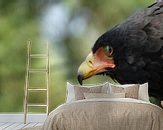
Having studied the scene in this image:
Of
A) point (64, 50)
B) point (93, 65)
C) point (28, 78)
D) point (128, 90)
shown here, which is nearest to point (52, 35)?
point (64, 50)

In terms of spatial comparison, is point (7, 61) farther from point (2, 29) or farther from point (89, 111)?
point (89, 111)

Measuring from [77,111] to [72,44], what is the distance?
7.26ft

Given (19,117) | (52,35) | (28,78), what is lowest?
(19,117)

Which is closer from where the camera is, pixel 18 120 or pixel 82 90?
pixel 82 90

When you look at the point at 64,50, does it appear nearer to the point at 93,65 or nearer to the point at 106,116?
the point at 93,65

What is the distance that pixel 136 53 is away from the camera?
4.50 metres

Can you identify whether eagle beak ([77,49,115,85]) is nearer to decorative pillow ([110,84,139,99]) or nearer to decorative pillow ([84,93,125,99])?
decorative pillow ([110,84,139,99])

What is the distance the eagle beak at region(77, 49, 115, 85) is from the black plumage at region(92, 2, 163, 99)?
0.08 meters

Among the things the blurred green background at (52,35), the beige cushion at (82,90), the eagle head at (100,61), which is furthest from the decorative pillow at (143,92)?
the blurred green background at (52,35)

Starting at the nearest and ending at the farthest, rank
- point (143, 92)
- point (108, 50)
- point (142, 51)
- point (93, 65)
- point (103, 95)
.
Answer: point (103, 95), point (143, 92), point (142, 51), point (108, 50), point (93, 65)

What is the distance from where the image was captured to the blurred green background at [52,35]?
17.3ft

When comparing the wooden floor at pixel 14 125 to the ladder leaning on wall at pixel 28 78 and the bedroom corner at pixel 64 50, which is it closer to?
the bedroom corner at pixel 64 50

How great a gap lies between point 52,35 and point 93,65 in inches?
38.6

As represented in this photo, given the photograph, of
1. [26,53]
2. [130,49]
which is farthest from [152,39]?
[26,53]
